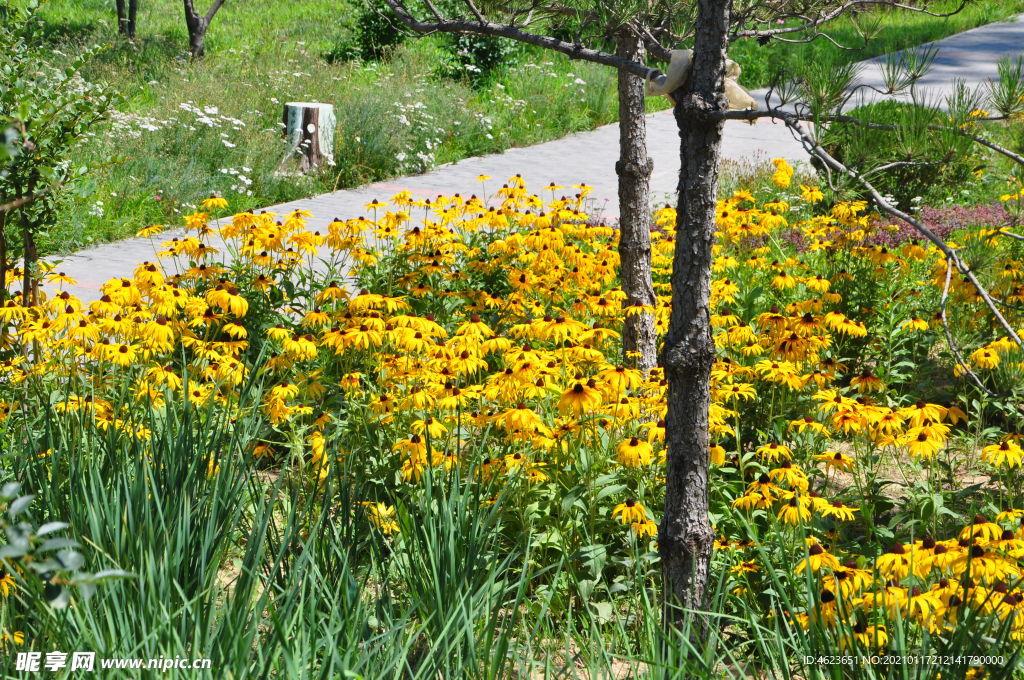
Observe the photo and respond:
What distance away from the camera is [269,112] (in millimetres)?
11836

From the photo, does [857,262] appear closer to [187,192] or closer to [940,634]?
[940,634]

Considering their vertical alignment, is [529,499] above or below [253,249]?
below

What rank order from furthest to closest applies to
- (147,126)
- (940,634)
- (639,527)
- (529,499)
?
(147,126) < (529,499) < (639,527) < (940,634)

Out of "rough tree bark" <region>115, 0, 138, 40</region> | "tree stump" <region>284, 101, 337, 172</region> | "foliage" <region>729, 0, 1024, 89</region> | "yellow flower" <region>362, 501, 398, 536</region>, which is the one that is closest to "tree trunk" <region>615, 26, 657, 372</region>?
"yellow flower" <region>362, 501, 398, 536</region>

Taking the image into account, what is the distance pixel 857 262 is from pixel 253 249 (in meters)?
3.32

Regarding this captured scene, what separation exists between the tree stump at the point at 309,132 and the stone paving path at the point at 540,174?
518 millimetres

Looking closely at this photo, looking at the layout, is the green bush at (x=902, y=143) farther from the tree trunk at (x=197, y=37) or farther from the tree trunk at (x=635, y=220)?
the tree trunk at (x=197, y=37)

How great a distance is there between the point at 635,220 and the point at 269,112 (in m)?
7.77

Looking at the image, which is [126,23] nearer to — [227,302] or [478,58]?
[478,58]

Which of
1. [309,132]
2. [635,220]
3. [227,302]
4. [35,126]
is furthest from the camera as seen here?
[309,132]

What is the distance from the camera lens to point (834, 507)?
3.34 metres

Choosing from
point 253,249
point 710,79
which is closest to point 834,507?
point 710,79

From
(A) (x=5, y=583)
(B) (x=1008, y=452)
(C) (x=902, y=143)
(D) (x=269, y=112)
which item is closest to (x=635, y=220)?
(B) (x=1008, y=452)

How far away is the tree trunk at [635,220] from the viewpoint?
511 centimetres
